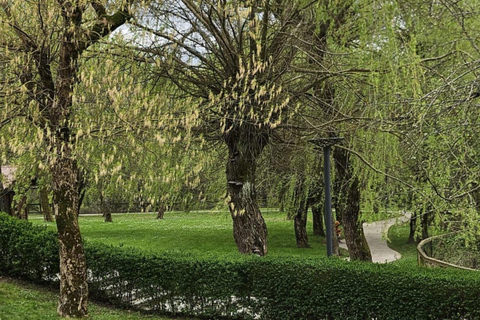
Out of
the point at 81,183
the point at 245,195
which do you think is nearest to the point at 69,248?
the point at 245,195

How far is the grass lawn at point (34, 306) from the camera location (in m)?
8.01

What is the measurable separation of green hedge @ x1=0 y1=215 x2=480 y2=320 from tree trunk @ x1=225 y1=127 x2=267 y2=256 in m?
1.08

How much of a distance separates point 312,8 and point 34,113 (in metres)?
5.17

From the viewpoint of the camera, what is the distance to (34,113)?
6828 mm

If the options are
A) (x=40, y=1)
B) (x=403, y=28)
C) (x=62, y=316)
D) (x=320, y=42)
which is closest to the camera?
(x=40, y=1)

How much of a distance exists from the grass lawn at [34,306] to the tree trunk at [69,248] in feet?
0.82

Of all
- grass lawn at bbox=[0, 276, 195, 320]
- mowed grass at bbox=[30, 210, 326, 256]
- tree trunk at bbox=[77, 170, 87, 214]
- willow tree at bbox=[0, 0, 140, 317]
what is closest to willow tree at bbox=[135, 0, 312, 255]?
willow tree at bbox=[0, 0, 140, 317]

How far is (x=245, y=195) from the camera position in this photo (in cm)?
1002

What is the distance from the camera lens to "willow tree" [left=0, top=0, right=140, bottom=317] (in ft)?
22.8

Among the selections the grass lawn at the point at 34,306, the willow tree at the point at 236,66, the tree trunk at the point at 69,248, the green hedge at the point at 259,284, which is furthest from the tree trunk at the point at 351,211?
the tree trunk at the point at 69,248

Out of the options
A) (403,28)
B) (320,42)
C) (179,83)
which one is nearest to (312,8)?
(320,42)

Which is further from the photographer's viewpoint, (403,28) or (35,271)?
(35,271)

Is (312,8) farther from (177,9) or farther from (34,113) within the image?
(34,113)

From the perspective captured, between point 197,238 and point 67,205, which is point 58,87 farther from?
point 197,238
